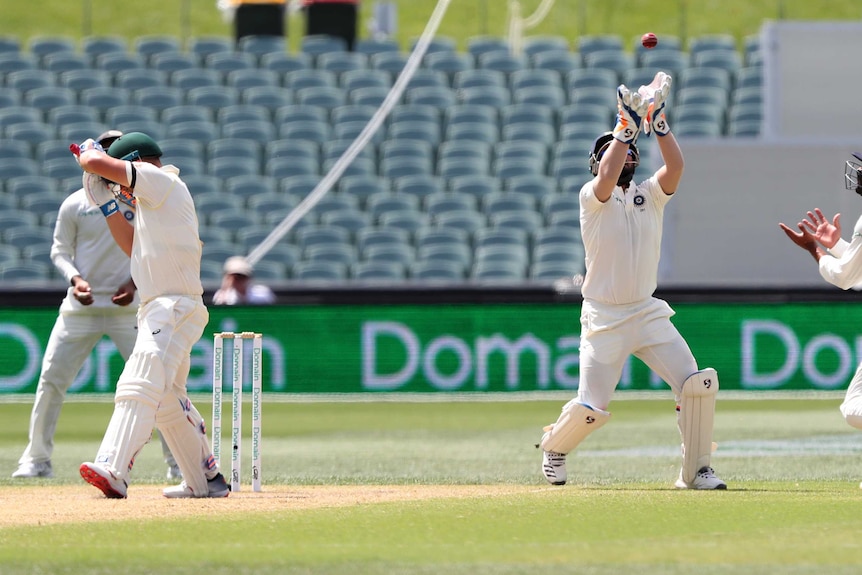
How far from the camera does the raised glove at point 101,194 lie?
927 cm

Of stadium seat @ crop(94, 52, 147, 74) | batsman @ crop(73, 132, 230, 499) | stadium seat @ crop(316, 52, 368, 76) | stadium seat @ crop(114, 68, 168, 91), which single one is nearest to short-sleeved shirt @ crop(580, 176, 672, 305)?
batsman @ crop(73, 132, 230, 499)

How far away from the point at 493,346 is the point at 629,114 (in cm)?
977

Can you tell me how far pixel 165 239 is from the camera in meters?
8.86

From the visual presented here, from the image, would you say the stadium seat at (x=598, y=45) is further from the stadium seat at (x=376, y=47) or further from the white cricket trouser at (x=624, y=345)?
the white cricket trouser at (x=624, y=345)

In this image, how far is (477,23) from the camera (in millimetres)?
49250

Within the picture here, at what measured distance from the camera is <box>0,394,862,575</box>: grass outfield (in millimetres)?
6676

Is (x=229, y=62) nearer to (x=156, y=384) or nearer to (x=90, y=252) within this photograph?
(x=90, y=252)

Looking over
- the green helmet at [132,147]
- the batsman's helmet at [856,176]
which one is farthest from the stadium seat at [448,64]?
the green helmet at [132,147]

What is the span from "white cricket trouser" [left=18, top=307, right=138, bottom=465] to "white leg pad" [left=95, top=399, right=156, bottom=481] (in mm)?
2576

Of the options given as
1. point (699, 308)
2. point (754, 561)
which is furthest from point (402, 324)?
point (754, 561)

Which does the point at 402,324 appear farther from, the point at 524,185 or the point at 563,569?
the point at 563,569

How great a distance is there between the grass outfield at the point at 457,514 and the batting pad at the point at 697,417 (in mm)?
294

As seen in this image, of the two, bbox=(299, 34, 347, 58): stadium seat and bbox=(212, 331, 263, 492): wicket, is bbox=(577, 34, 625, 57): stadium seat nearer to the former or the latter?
bbox=(299, 34, 347, 58): stadium seat

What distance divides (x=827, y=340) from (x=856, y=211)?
13.8 feet
